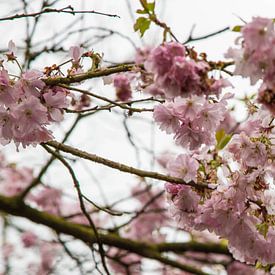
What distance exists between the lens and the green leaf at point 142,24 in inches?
56.4

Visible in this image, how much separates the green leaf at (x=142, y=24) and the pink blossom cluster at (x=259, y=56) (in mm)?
328

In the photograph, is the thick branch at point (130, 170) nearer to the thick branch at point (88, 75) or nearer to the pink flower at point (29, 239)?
the thick branch at point (88, 75)

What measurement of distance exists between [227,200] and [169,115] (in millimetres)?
326

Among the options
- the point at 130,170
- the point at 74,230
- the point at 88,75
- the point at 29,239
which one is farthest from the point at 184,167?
the point at 29,239

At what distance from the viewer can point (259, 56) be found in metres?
1.13

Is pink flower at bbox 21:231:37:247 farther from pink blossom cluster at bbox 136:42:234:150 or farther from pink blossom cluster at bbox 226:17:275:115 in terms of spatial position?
pink blossom cluster at bbox 226:17:275:115

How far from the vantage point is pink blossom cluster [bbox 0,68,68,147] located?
147 cm

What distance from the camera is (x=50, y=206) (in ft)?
17.9

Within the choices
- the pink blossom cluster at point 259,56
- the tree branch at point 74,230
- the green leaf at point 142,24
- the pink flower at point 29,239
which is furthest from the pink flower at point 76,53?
the pink flower at point 29,239

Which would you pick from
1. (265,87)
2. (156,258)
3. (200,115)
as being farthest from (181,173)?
(156,258)

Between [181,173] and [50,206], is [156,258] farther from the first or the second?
[50,206]

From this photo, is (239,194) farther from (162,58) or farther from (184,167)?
(162,58)

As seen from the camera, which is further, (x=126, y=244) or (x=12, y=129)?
(x=126, y=244)

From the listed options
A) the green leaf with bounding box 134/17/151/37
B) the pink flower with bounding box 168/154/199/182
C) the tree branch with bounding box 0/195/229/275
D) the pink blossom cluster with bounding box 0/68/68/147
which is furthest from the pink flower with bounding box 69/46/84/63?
the tree branch with bounding box 0/195/229/275
